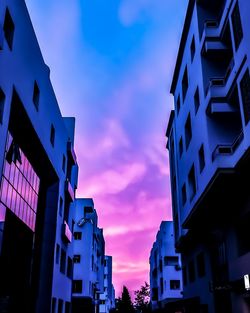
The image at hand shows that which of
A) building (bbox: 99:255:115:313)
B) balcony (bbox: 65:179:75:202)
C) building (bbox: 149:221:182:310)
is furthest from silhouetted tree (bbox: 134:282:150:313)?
balcony (bbox: 65:179:75:202)

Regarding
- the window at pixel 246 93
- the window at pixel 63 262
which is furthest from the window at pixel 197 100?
the window at pixel 63 262

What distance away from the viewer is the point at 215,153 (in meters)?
21.6

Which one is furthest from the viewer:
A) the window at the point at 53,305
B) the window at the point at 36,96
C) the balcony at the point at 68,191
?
the balcony at the point at 68,191

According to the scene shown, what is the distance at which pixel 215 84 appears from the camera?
78.4ft

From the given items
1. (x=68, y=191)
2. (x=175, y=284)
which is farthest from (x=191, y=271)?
(x=175, y=284)

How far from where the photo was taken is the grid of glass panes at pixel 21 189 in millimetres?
22625

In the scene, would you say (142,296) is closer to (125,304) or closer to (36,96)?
(125,304)

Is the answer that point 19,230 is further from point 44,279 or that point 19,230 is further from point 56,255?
point 56,255

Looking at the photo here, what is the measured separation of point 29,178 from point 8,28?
37.6ft

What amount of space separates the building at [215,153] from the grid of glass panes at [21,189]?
37.0 feet

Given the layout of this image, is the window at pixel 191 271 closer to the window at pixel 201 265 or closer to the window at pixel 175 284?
the window at pixel 201 265

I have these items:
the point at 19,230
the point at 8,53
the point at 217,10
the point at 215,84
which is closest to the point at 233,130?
the point at 215,84

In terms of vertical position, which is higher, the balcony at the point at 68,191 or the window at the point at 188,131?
the window at the point at 188,131

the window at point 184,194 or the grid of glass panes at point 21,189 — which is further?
the window at point 184,194
